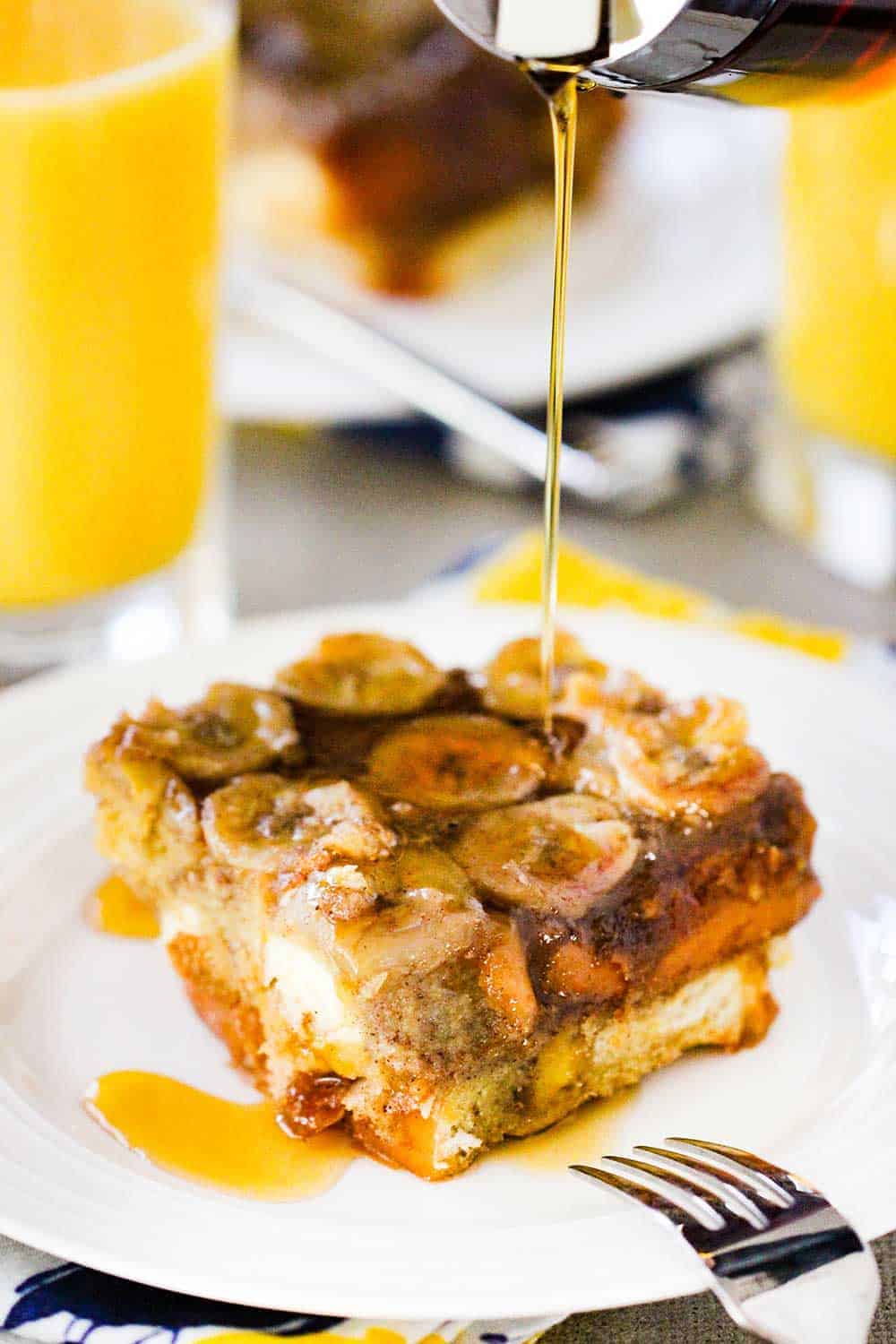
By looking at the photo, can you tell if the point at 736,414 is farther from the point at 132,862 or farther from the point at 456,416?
the point at 132,862

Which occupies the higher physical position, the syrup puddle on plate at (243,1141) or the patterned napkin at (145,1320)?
the patterned napkin at (145,1320)

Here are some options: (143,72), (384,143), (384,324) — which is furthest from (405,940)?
(384,143)

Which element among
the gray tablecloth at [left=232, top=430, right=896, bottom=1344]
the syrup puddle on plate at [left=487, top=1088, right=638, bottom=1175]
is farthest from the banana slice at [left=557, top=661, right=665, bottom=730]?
the gray tablecloth at [left=232, top=430, right=896, bottom=1344]

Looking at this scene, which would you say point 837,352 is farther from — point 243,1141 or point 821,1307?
point 821,1307

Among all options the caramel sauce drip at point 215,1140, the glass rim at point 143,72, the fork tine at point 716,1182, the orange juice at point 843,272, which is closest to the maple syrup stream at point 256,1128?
the caramel sauce drip at point 215,1140

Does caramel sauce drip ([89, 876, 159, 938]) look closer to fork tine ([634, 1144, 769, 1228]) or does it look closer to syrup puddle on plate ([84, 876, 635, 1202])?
syrup puddle on plate ([84, 876, 635, 1202])

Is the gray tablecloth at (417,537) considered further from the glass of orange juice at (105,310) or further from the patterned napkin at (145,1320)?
the patterned napkin at (145,1320)

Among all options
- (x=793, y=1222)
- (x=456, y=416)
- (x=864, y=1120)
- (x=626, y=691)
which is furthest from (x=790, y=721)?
(x=456, y=416)
